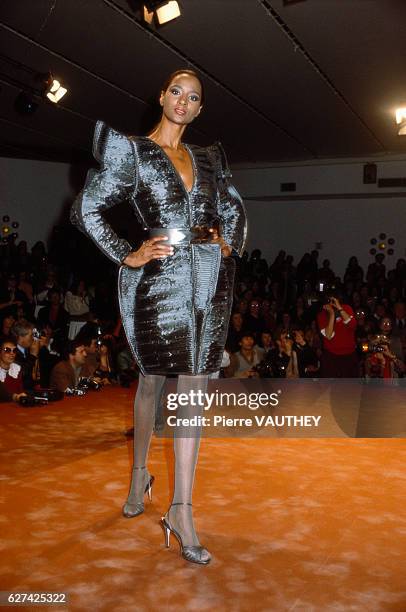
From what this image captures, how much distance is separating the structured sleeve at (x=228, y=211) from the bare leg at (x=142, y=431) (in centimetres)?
50

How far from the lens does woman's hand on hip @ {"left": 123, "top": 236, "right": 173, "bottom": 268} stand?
6.13ft

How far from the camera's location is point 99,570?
165 cm

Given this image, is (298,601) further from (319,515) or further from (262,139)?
(262,139)

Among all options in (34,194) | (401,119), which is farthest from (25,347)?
(34,194)

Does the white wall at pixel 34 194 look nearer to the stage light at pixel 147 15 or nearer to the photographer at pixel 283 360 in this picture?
the photographer at pixel 283 360

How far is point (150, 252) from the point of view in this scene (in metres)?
1.88

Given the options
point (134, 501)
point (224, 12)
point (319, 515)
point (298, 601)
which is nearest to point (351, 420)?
point (319, 515)

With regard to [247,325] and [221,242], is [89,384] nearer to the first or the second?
[247,325]

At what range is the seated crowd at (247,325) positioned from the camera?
5.66 meters

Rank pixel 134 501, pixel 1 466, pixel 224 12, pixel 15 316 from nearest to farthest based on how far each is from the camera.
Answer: pixel 134 501, pixel 1 466, pixel 224 12, pixel 15 316

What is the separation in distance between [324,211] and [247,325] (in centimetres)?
515

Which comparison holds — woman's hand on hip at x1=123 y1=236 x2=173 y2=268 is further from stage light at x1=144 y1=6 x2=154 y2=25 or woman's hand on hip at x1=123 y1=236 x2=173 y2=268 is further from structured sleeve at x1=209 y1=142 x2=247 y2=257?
stage light at x1=144 y1=6 x2=154 y2=25

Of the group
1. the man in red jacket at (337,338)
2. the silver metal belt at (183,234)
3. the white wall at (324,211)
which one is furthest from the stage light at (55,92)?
the white wall at (324,211)

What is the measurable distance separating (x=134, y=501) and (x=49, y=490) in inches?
17.4
